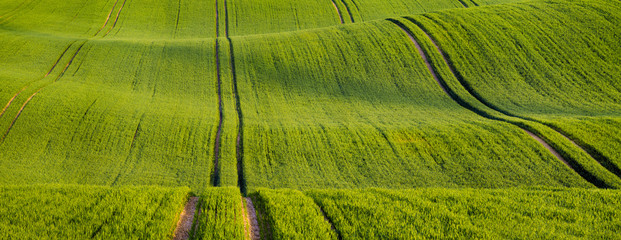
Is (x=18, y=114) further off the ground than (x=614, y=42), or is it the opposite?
(x=614, y=42)

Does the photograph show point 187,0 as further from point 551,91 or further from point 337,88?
point 551,91

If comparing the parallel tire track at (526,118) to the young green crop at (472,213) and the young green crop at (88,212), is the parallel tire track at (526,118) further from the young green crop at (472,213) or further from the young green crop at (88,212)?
the young green crop at (88,212)

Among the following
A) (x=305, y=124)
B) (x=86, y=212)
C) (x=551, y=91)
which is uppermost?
(x=86, y=212)

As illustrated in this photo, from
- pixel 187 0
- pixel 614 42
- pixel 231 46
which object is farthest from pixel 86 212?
pixel 187 0

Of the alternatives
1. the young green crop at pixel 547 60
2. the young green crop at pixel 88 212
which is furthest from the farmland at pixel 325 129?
the young green crop at pixel 547 60

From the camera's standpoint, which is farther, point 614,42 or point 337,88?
point 614,42

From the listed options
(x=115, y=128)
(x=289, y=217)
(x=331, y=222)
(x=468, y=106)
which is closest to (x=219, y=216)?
(x=289, y=217)

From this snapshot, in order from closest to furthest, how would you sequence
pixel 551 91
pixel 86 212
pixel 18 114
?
1. pixel 86 212
2. pixel 18 114
3. pixel 551 91

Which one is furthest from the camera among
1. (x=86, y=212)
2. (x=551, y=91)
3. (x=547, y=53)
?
(x=547, y=53)
